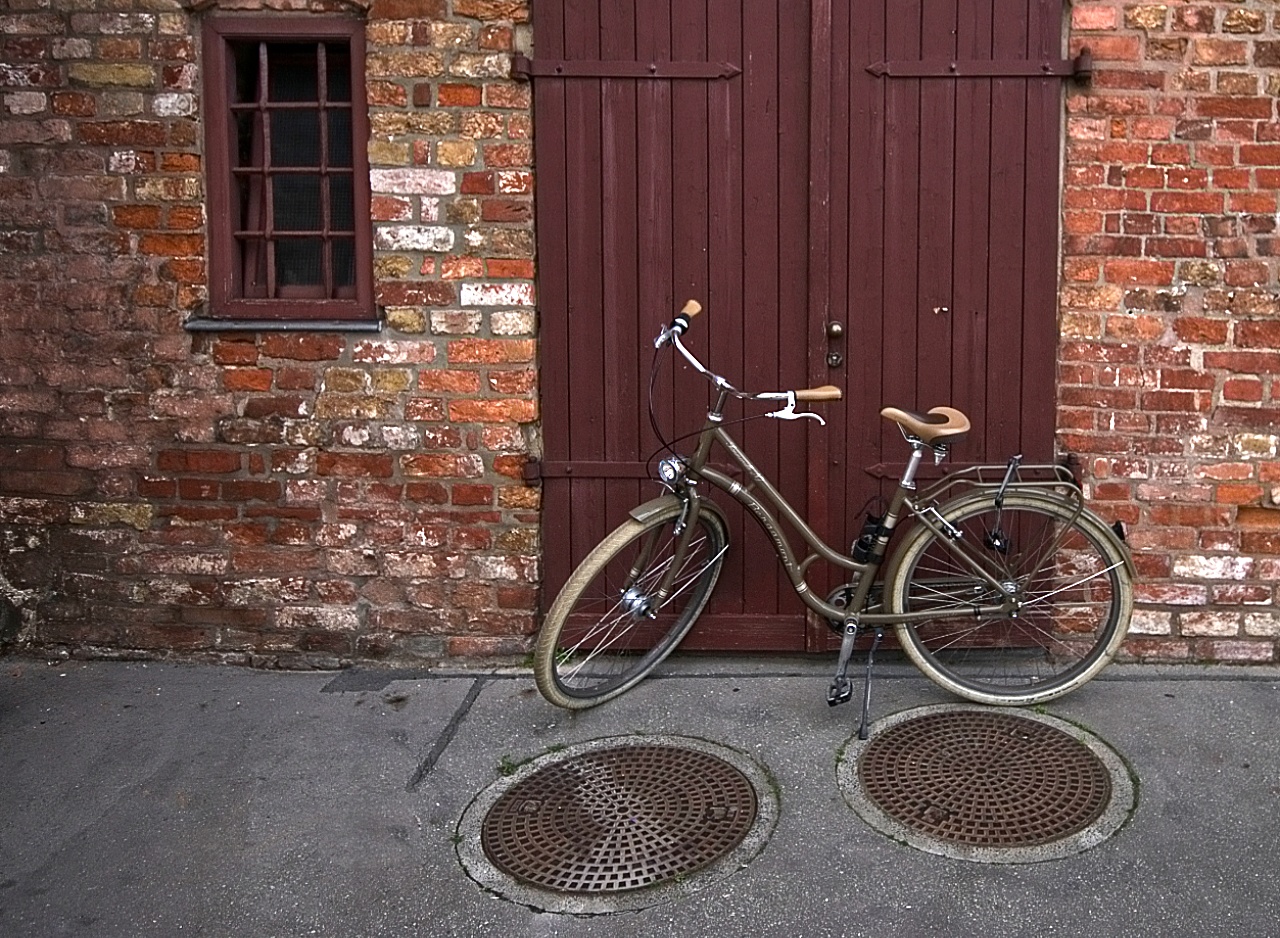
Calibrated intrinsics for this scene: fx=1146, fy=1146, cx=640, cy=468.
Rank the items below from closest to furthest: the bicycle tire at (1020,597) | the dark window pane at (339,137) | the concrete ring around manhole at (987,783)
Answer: the concrete ring around manhole at (987,783) → the bicycle tire at (1020,597) → the dark window pane at (339,137)

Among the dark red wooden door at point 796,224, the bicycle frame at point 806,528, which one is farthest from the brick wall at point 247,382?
the bicycle frame at point 806,528

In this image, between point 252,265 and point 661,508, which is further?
point 252,265

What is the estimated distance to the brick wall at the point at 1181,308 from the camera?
13.5ft

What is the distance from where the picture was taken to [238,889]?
3070 millimetres

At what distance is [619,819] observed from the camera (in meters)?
3.36

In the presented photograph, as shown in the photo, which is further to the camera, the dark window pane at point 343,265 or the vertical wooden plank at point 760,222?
the dark window pane at point 343,265

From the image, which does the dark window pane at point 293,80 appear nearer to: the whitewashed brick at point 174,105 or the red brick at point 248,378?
the whitewashed brick at point 174,105

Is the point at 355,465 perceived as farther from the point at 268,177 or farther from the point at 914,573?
the point at 914,573

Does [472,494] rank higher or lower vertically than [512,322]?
lower

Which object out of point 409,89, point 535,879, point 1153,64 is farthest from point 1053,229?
point 535,879

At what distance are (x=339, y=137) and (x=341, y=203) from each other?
0.25 meters

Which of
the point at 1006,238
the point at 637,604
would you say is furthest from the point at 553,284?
the point at 1006,238

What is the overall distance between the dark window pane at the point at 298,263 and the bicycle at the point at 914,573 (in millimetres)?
1382

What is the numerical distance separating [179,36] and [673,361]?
7.20ft
